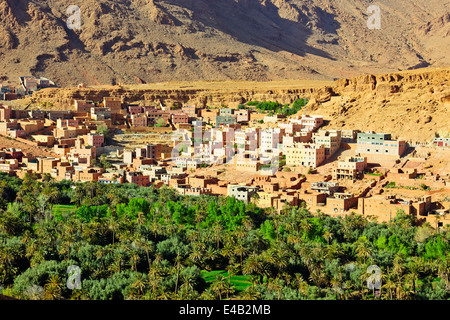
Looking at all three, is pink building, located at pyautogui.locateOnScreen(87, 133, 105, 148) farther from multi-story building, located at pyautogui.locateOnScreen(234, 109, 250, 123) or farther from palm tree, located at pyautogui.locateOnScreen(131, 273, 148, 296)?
palm tree, located at pyautogui.locateOnScreen(131, 273, 148, 296)

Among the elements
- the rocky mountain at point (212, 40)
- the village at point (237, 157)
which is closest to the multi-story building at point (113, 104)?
the village at point (237, 157)

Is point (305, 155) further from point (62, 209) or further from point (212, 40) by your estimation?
point (212, 40)

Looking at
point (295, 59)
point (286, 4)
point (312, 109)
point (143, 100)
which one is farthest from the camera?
point (286, 4)

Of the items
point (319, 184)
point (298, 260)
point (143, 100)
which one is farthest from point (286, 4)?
point (298, 260)

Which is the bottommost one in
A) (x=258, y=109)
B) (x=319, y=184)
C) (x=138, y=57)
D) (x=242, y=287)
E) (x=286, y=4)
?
(x=242, y=287)

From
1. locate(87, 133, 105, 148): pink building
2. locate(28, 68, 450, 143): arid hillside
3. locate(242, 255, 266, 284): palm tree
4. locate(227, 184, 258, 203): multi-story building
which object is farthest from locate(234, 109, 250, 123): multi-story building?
locate(242, 255, 266, 284): palm tree

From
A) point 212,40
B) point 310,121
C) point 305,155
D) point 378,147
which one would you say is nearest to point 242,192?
point 305,155

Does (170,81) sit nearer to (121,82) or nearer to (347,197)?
(121,82)

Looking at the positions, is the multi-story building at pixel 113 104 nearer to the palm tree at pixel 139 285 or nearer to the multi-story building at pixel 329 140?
the multi-story building at pixel 329 140
